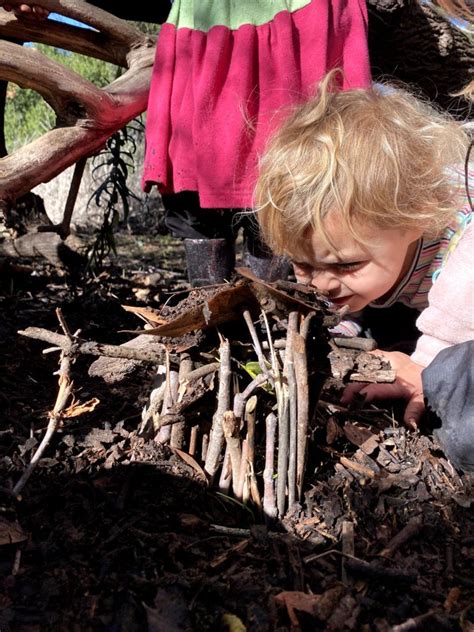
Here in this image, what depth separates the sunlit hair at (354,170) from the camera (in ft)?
6.17

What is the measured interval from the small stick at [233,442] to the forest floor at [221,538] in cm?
Answer: 6

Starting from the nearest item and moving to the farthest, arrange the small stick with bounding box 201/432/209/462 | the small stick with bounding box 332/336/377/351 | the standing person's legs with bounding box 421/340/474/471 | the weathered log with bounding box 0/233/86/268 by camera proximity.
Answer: the small stick with bounding box 201/432/209/462
the standing person's legs with bounding box 421/340/474/471
the small stick with bounding box 332/336/377/351
the weathered log with bounding box 0/233/86/268

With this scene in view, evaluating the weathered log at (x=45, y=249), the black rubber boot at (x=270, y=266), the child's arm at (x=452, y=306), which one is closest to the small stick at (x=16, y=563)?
the child's arm at (x=452, y=306)

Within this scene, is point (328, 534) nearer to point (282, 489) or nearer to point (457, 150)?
point (282, 489)

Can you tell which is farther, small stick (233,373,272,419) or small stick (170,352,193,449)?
small stick (170,352,193,449)

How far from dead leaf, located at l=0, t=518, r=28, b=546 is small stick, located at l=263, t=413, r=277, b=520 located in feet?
1.69

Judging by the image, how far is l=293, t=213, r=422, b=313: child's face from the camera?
76.2 inches

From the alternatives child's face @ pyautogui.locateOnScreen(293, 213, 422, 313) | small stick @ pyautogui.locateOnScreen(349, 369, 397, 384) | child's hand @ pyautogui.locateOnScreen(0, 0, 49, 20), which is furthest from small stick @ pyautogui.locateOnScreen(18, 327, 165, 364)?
child's hand @ pyautogui.locateOnScreen(0, 0, 49, 20)

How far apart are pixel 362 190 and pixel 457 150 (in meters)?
0.52

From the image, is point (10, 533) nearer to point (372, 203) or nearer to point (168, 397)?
point (168, 397)

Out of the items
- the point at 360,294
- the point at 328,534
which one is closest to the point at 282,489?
the point at 328,534

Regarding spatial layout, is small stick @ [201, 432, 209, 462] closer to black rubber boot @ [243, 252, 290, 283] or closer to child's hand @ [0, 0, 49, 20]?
black rubber boot @ [243, 252, 290, 283]

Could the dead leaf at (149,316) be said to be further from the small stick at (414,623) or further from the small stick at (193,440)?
the small stick at (414,623)

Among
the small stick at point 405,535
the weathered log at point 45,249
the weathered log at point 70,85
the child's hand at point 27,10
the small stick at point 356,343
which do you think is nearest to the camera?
the small stick at point 405,535
